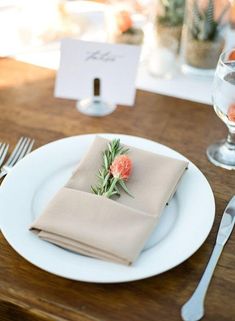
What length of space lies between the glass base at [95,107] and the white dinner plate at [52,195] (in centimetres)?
14

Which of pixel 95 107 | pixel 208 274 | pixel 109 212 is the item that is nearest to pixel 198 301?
pixel 208 274

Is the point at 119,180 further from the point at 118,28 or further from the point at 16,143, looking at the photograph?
the point at 118,28

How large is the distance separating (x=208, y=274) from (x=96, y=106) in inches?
16.6

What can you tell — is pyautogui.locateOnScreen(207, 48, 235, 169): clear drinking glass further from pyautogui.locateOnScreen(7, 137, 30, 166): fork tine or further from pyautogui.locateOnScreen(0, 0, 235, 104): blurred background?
pyautogui.locateOnScreen(7, 137, 30, 166): fork tine

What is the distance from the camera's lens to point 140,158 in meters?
0.67

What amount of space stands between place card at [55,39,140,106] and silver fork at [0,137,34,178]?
0.14 metres

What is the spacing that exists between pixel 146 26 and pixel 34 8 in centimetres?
25

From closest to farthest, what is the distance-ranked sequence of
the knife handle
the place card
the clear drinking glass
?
the knife handle
the clear drinking glass
the place card

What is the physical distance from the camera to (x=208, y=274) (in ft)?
1.82

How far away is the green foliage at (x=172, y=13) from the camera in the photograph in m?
0.99

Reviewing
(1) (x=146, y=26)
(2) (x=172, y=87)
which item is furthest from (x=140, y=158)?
(1) (x=146, y=26)

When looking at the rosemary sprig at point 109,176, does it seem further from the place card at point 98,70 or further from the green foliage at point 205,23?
the green foliage at point 205,23

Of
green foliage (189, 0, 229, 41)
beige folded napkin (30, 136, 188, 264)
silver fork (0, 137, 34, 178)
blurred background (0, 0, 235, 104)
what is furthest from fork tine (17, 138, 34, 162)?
green foliage (189, 0, 229, 41)

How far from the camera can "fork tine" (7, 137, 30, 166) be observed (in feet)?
2.42
